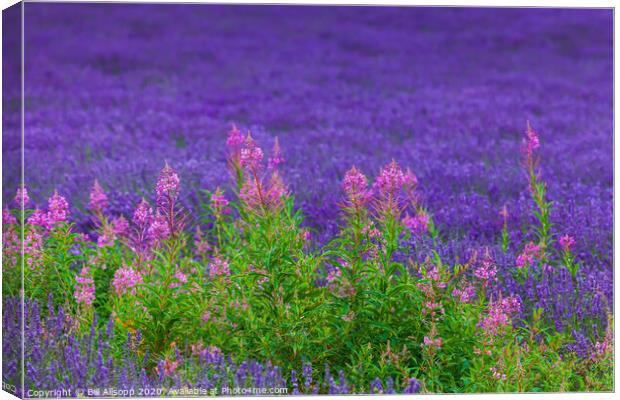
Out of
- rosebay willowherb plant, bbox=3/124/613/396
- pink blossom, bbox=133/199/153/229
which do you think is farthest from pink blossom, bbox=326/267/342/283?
pink blossom, bbox=133/199/153/229

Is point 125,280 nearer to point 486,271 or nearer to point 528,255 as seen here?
point 486,271

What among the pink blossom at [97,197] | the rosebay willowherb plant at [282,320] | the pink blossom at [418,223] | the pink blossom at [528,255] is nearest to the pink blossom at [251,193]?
the rosebay willowherb plant at [282,320]

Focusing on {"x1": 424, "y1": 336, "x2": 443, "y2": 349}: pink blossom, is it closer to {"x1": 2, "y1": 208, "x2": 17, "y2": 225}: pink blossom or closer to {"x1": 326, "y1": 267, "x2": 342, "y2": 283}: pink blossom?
{"x1": 326, "y1": 267, "x2": 342, "y2": 283}: pink blossom

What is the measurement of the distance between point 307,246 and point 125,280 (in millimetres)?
878

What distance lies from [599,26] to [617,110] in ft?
26.2

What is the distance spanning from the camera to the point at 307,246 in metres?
4.55

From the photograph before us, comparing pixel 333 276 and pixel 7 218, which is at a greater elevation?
pixel 7 218

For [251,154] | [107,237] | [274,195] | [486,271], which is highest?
[251,154]

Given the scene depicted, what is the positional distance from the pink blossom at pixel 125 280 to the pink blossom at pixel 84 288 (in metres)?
0.14

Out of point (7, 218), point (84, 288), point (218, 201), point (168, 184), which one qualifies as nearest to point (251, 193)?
point (168, 184)

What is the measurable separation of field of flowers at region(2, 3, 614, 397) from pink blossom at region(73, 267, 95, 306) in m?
0.01

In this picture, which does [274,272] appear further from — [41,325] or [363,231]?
[41,325]

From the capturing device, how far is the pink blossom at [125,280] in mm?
4305

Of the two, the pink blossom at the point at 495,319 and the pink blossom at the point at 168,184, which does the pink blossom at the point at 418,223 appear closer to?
the pink blossom at the point at 495,319
